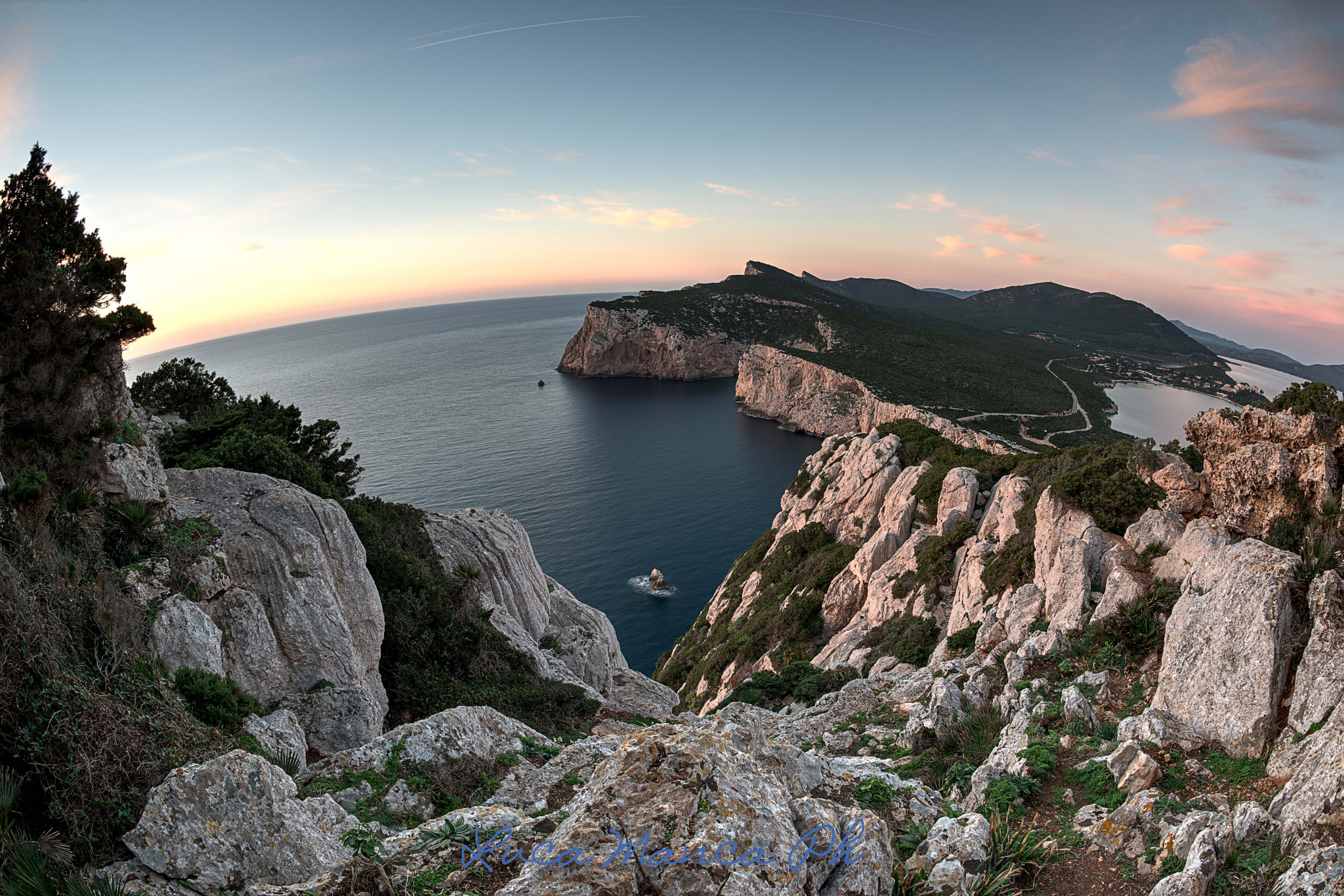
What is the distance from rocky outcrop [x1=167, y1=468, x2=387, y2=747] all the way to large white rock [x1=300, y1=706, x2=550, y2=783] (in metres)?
2.99

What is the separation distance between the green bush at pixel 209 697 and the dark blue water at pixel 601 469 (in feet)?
153

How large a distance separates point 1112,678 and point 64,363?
85.6 feet

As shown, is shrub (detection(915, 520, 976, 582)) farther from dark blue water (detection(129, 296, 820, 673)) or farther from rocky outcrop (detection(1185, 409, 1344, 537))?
dark blue water (detection(129, 296, 820, 673))

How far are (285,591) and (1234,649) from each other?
21684 millimetres

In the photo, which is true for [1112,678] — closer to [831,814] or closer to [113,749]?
[831,814]

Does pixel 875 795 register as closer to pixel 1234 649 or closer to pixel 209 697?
pixel 1234 649

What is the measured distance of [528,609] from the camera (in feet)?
99.7

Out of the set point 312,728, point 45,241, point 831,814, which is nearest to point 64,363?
point 45,241

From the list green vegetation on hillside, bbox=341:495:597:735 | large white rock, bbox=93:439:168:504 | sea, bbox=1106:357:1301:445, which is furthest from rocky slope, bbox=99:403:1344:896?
sea, bbox=1106:357:1301:445

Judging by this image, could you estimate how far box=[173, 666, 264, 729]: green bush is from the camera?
1080 cm

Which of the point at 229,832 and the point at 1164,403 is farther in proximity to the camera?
the point at 1164,403

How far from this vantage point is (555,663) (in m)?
26.2

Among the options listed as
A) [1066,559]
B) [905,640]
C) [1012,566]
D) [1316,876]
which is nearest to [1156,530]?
[1066,559]

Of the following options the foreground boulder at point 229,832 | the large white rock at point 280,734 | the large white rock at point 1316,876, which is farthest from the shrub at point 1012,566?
the large white rock at point 280,734
